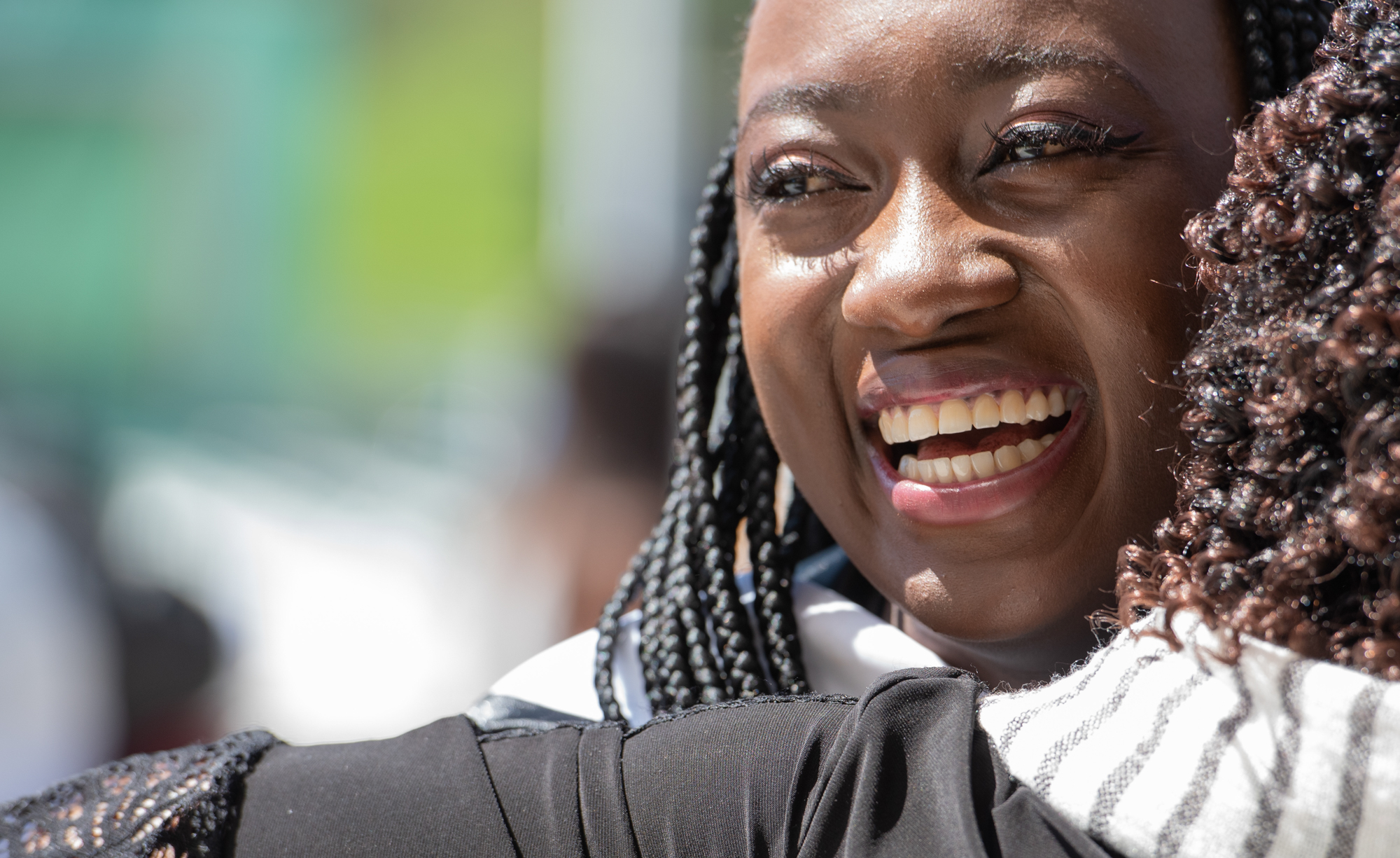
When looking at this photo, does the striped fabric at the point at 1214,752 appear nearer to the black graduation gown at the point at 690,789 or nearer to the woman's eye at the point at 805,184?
the black graduation gown at the point at 690,789

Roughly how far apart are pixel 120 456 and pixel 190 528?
130 cm

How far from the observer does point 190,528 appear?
5.25m

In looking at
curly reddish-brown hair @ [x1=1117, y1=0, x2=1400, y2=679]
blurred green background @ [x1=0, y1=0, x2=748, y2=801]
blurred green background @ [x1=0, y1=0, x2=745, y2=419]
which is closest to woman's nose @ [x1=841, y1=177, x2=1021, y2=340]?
curly reddish-brown hair @ [x1=1117, y1=0, x2=1400, y2=679]

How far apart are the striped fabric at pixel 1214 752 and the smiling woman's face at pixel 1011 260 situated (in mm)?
356

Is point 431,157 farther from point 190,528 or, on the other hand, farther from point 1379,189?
point 1379,189

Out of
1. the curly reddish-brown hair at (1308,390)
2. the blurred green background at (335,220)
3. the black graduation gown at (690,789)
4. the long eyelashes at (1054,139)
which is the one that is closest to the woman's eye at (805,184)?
the long eyelashes at (1054,139)

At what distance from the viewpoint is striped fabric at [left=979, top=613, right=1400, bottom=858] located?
1.01 m

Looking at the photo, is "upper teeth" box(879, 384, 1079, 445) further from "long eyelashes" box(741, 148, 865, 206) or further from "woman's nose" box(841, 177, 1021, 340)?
"long eyelashes" box(741, 148, 865, 206)

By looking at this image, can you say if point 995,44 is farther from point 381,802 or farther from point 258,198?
point 258,198

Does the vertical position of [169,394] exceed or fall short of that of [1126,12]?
it falls short

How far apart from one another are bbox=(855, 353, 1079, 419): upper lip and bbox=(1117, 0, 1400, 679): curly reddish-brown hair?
0.29 meters

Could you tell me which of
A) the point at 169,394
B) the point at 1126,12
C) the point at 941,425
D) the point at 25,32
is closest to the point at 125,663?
the point at 941,425

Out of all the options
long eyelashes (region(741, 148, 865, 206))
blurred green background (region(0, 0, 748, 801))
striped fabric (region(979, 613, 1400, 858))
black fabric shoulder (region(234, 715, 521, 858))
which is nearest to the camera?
striped fabric (region(979, 613, 1400, 858))

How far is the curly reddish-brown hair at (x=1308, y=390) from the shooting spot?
1068mm
